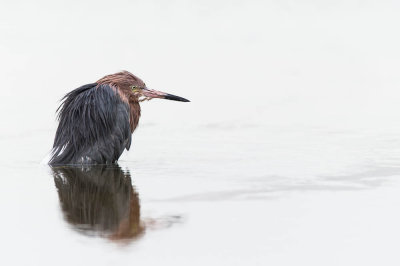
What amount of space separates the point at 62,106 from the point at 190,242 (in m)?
5.16

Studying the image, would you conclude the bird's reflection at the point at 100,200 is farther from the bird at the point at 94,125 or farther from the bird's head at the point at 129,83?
the bird's head at the point at 129,83

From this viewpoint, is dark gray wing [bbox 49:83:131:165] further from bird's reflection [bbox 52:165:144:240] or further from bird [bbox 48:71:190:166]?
A: bird's reflection [bbox 52:165:144:240]

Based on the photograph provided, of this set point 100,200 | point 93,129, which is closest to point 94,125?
point 93,129

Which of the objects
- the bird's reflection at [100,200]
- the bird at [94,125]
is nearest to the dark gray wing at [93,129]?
the bird at [94,125]

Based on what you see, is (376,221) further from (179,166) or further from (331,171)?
(179,166)

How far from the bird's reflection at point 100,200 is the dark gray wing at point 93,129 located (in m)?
0.21

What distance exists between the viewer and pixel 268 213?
27.0 feet

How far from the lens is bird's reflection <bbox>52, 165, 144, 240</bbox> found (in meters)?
7.74

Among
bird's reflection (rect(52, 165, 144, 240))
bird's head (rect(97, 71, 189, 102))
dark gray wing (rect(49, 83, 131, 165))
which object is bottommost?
bird's reflection (rect(52, 165, 144, 240))

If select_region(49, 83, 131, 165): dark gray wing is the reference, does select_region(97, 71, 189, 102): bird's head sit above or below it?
above

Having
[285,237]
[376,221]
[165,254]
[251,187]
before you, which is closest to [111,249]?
[165,254]

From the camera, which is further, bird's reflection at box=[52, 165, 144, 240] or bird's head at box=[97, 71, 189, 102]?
bird's head at box=[97, 71, 189, 102]

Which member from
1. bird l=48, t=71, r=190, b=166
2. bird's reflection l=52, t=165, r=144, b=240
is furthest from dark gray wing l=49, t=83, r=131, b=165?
bird's reflection l=52, t=165, r=144, b=240

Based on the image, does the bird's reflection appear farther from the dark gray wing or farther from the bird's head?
the bird's head
